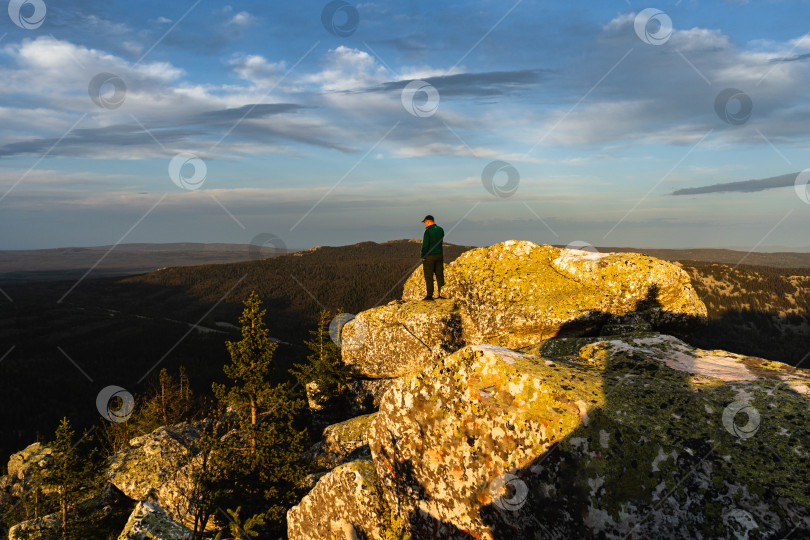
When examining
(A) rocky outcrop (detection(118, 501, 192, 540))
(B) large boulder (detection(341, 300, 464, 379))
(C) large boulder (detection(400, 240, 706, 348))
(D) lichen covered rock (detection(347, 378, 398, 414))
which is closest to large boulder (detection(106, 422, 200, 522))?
(A) rocky outcrop (detection(118, 501, 192, 540))

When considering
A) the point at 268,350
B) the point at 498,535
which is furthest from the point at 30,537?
the point at 498,535

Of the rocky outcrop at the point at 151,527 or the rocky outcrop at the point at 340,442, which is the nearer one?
the rocky outcrop at the point at 151,527

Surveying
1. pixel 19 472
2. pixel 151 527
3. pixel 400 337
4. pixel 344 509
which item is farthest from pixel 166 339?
pixel 344 509

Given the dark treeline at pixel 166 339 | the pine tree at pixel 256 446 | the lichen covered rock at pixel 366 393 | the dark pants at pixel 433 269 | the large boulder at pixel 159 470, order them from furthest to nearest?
the dark treeline at pixel 166 339, the lichen covered rock at pixel 366 393, the dark pants at pixel 433 269, the large boulder at pixel 159 470, the pine tree at pixel 256 446

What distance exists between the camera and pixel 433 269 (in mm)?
20453

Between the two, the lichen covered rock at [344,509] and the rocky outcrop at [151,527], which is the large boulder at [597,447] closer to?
the lichen covered rock at [344,509]

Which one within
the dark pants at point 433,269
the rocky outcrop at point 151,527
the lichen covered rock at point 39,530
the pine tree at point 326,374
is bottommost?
the lichen covered rock at point 39,530

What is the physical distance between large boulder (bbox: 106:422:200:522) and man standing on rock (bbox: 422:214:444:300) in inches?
556

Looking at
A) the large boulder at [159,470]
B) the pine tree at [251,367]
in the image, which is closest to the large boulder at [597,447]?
the pine tree at [251,367]

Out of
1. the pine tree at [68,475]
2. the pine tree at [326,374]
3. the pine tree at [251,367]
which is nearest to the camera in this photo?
the pine tree at [68,475]

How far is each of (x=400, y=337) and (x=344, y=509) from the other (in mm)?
11724

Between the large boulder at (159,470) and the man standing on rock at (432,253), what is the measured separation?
14.1 meters

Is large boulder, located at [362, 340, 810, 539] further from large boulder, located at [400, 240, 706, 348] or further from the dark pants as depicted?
the dark pants

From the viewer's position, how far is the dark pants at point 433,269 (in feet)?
64.8
